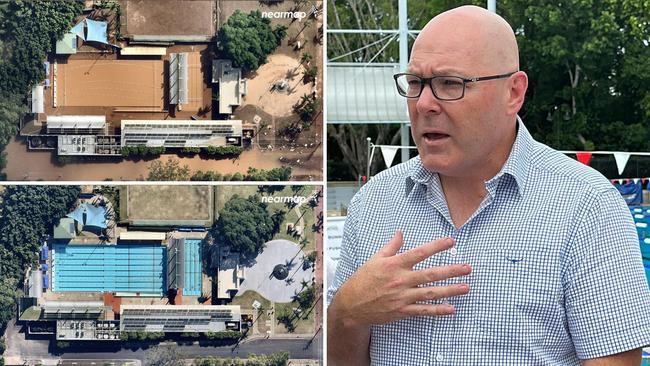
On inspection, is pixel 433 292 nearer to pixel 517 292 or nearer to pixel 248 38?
pixel 517 292

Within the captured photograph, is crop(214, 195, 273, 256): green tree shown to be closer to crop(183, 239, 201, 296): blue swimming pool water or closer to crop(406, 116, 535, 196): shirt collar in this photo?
crop(183, 239, 201, 296): blue swimming pool water

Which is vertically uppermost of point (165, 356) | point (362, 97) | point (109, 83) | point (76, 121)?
point (362, 97)

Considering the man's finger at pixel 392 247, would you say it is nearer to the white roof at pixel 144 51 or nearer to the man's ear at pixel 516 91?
the man's ear at pixel 516 91

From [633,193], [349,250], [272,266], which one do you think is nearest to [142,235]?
[272,266]

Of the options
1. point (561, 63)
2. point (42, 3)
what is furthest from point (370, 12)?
point (42, 3)

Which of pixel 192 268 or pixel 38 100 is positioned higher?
Result: pixel 38 100

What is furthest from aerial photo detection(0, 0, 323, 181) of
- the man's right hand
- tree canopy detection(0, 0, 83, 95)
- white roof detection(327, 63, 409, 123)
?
white roof detection(327, 63, 409, 123)

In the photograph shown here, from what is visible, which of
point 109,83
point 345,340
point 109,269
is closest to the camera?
point 345,340
